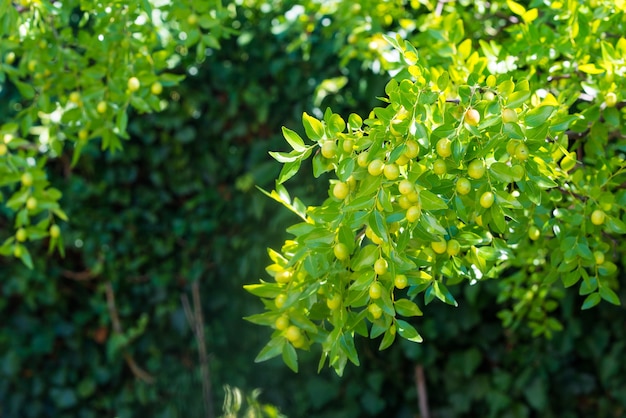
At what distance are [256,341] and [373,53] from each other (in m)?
1.55

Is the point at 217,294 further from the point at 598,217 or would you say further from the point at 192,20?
the point at 598,217

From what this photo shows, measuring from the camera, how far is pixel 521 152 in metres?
1.24

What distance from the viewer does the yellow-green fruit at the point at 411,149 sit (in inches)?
46.8

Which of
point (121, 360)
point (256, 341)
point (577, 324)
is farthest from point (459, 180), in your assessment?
point (121, 360)

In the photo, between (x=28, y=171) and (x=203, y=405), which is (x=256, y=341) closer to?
(x=203, y=405)

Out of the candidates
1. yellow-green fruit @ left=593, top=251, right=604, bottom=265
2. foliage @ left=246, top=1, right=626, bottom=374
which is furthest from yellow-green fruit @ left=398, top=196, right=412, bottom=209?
yellow-green fruit @ left=593, top=251, right=604, bottom=265

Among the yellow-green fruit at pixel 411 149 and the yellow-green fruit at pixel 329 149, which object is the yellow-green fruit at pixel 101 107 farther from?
the yellow-green fruit at pixel 411 149

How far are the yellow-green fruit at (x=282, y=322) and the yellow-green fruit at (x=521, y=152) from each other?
49 cm

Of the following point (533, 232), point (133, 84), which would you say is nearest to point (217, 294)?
point (133, 84)

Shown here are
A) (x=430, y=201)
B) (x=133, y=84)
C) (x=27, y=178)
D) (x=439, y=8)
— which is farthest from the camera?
(x=439, y=8)

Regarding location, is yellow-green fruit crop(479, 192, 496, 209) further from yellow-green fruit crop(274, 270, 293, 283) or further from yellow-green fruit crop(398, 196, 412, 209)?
yellow-green fruit crop(274, 270, 293, 283)

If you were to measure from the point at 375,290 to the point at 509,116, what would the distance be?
1.14ft

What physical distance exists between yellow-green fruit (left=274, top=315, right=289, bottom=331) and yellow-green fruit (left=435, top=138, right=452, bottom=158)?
41 centimetres

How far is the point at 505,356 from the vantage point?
300 centimetres
